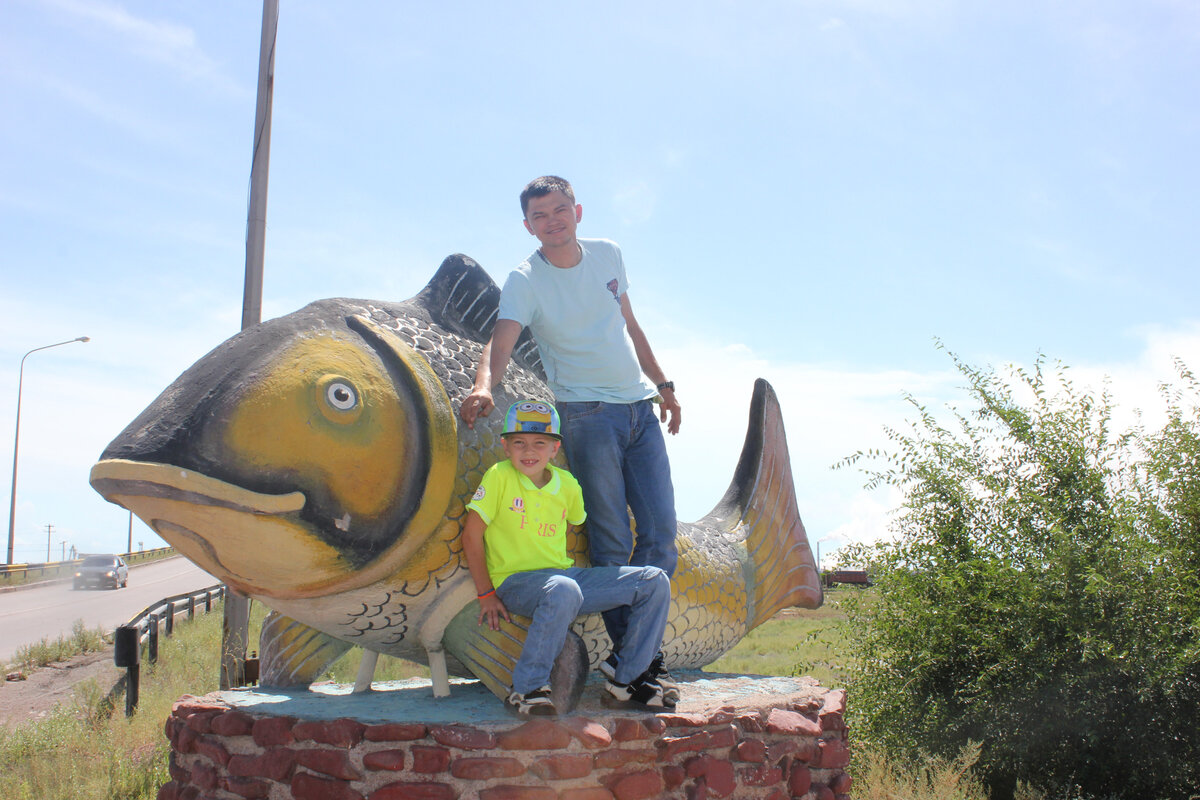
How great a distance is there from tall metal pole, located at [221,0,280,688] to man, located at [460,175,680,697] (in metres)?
2.83

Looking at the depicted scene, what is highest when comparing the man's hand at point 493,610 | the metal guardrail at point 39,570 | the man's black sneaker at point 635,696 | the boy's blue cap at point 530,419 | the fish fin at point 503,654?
the boy's blue cap at point 530,419

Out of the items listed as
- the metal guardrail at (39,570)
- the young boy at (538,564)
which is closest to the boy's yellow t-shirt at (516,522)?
the young boy at (538,564)

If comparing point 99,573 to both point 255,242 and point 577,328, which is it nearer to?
point 255,242

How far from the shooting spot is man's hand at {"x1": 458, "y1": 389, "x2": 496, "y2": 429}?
2947 mm

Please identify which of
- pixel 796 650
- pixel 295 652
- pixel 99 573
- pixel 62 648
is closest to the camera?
pixel 295 652

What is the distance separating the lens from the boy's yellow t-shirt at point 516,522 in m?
2.91

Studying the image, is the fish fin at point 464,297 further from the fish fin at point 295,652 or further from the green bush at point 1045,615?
the green bush at point 1045,615

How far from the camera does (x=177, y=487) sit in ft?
8.18

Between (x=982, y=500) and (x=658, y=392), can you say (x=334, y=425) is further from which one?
(x=982, y=500)

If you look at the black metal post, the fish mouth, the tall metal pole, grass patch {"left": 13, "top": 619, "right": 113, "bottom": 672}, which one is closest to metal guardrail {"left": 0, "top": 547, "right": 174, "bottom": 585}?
grass patch {"left": 13, "top": 619, "right": 113, "bottom": 672}

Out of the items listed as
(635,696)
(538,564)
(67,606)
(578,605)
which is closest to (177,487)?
(538,564)

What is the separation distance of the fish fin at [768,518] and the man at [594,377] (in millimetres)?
1140

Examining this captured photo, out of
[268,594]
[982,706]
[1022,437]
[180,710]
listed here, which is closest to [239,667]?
[180,710]

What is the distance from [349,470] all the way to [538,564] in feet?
2.41
